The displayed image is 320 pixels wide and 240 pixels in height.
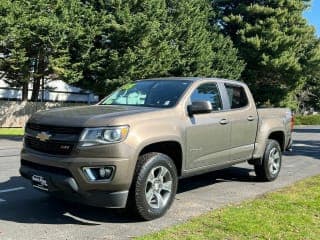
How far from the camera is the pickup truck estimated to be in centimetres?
560

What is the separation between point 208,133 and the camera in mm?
7004

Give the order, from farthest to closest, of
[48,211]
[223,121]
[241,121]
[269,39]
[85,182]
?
1. [269,39]
2. [241,121]
3. [223,121]
4. [48,211]
5. [85,182]

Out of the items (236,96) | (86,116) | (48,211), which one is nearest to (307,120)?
(236,96)

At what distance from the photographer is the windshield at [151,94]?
6.88 metres

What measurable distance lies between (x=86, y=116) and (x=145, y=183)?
3.50 ft

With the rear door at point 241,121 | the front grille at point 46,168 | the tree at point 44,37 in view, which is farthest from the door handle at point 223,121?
the tree at point 44,37

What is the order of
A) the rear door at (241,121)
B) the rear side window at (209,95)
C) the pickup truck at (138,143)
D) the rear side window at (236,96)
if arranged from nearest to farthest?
1. the pickup truck at (138,143)
2. the rear side window at (209,95)
3. the rear door at (241,121)
4. the rear side window at (236,96)

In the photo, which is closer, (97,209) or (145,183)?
(145,183)

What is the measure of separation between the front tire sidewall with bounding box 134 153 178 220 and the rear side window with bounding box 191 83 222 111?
1.16 metres

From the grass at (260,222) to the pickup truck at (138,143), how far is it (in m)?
0.63

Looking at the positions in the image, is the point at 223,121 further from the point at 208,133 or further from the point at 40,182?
the point at 40,182

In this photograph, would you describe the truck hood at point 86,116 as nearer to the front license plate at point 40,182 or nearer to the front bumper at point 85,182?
the front bumper at point 85,182

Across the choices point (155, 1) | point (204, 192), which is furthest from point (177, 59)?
point (204, 192)

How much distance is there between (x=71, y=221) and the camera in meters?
Answer: 6.05
